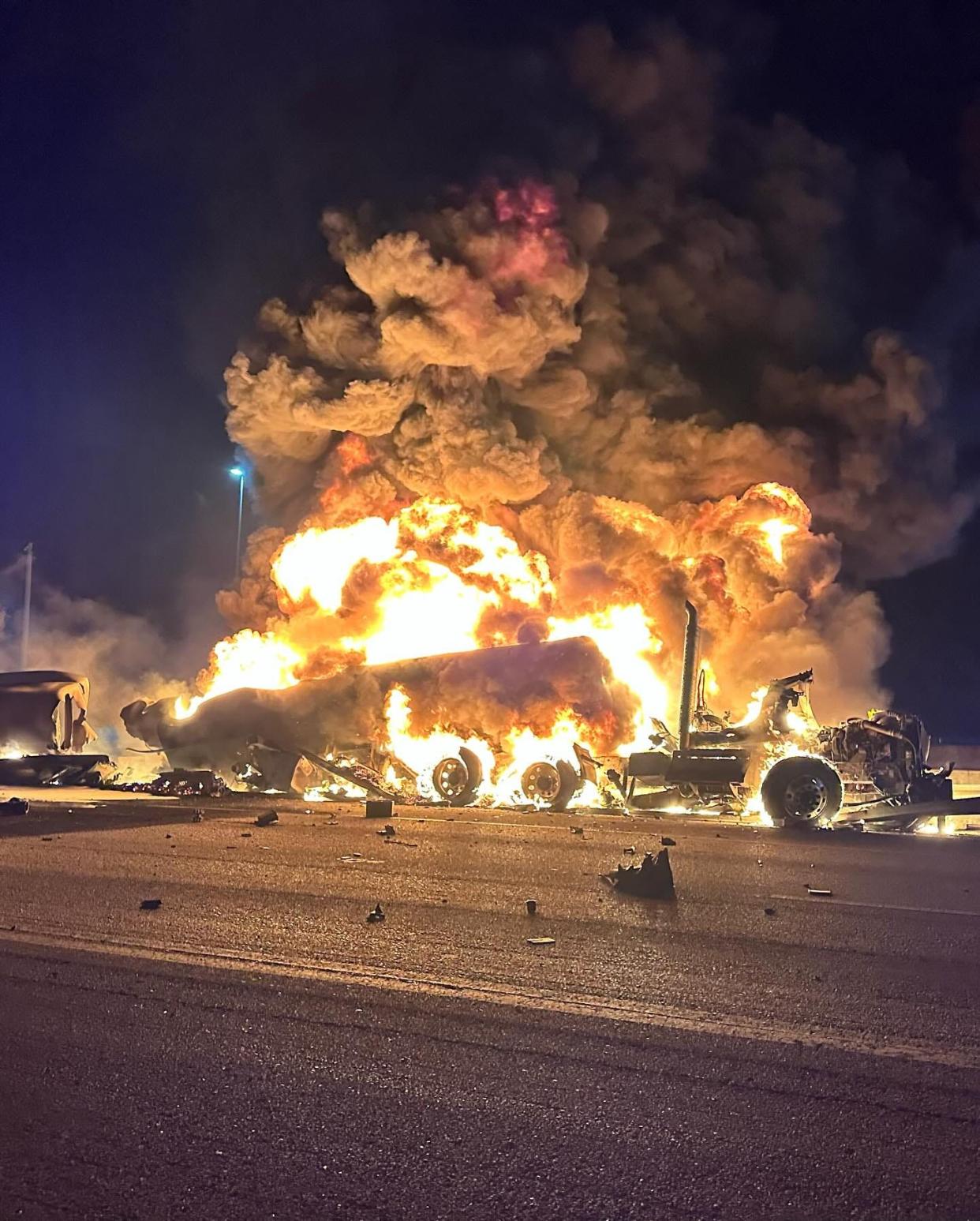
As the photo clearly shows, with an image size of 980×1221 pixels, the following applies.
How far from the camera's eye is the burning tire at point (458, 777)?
72.1 feet

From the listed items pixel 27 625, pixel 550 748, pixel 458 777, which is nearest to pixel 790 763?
pixel 550 748

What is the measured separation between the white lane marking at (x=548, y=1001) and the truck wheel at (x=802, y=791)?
10.7 meters

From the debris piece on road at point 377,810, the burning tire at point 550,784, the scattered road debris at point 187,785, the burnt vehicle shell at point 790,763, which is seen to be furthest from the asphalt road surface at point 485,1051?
the scattered road debris at point 187,785

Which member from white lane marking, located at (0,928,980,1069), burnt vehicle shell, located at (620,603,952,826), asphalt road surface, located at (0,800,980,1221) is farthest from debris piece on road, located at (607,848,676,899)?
burnt vehicle shell, located at (620,603,952,826)

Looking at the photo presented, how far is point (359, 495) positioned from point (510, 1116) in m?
28.9

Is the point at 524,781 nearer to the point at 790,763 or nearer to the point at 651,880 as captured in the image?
the point at 790,763

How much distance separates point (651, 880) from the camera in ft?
31.4

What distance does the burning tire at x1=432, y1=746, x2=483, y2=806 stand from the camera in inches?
866

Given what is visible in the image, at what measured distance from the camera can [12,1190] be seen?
12.0ft

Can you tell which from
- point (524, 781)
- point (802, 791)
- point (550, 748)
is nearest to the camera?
point (802, 791)

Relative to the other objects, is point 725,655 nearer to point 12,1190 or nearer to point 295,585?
point 295,585

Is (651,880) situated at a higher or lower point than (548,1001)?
higher

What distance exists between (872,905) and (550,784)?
12024mm

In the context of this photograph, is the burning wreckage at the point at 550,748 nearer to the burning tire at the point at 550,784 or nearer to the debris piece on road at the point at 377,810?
the burning tire at the point at 550,784
